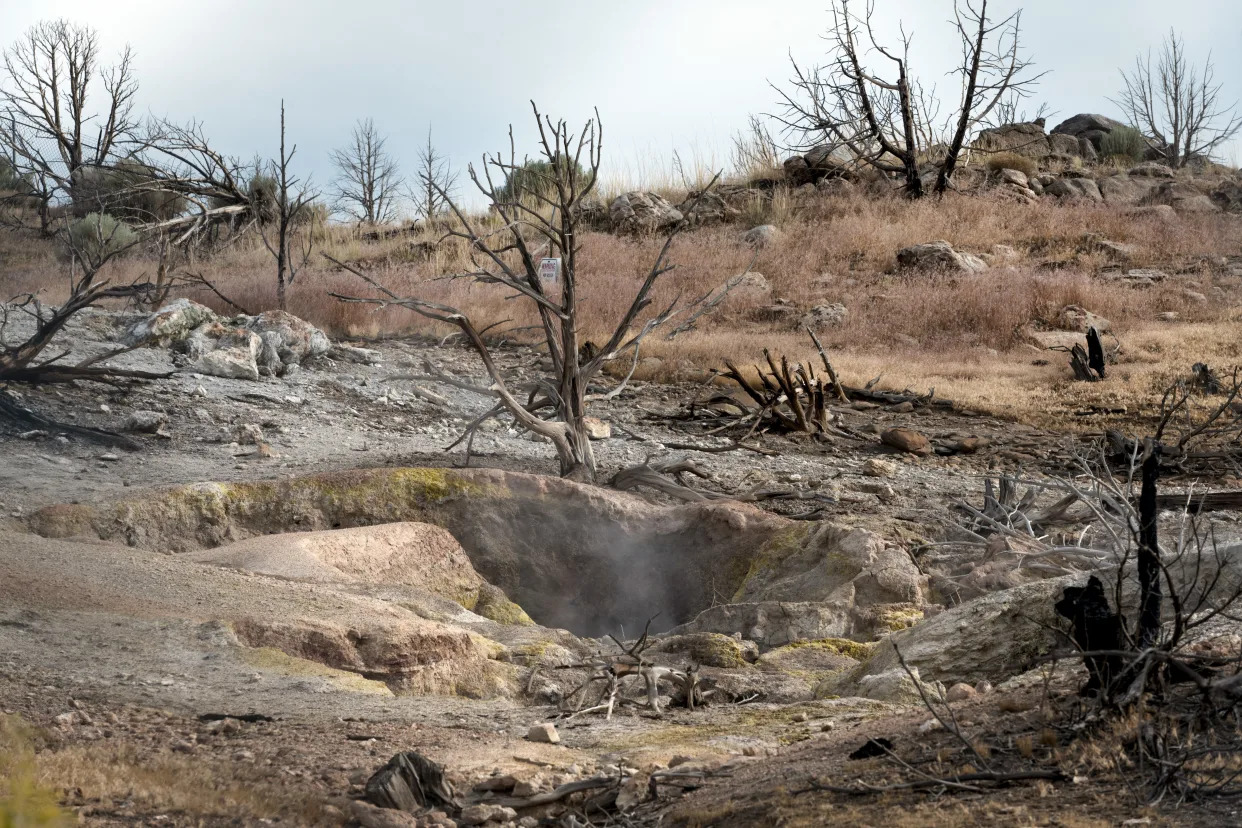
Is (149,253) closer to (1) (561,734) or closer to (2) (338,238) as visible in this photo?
(2) (338,238)

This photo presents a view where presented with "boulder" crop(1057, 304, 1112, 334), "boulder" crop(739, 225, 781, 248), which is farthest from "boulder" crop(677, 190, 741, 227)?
"boulder" crop(1057, 304, 1112, 334)

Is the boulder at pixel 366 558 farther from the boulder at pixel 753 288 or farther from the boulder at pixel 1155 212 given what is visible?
the boulder at pixel 1155 212

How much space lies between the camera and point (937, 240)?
740 inches

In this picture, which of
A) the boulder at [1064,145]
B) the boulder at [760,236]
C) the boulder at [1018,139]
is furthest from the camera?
the boulder at [1064,145]

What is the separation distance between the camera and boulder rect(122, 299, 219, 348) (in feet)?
33.4

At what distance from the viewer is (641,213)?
70.5ft

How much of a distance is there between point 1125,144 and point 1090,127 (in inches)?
78.0

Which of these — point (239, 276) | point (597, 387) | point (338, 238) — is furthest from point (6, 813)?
point (338, 238)

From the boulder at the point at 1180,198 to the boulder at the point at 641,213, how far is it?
9590 millimetres

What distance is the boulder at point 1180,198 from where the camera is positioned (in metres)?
21.9

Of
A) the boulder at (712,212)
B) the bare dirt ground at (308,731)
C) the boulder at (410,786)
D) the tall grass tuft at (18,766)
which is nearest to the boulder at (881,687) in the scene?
the bare dirt ground at (308,731)

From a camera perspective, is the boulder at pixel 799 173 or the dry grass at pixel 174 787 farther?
the boulder at pixel 799 173

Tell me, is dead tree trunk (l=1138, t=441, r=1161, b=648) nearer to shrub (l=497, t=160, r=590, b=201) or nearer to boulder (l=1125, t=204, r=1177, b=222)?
shrub (l=497, t=160, r=590, b=201)

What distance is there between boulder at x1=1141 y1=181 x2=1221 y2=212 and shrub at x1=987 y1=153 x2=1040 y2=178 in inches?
91.7
